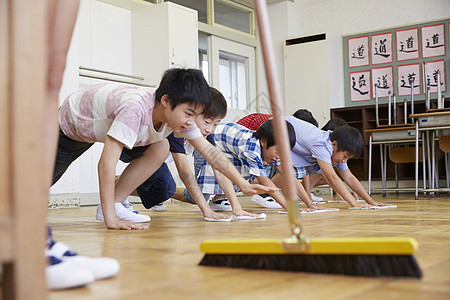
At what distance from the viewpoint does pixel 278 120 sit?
2.60 feet

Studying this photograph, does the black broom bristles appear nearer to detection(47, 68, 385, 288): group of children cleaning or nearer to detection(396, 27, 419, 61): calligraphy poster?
detection(47, 68, 385, 288): group of children cleaning

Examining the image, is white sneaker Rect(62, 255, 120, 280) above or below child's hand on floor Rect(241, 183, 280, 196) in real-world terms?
below

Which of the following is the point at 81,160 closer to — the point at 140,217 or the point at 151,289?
the point at 140,217

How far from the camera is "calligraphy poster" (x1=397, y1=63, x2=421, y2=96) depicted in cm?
588

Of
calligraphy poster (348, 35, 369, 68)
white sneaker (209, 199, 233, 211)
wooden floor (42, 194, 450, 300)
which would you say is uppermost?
calligraphy poster (348, 35, 369, 68)

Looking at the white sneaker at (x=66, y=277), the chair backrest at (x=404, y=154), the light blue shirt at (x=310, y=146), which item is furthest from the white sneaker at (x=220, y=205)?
the chair backrest at (x=404, y=154)

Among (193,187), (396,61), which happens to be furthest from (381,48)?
(193,187)

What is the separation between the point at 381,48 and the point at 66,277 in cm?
596

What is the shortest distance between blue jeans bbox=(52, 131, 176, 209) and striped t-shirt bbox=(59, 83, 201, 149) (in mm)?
131

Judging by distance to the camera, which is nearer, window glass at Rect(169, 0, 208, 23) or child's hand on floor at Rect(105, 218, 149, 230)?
child's hand on floor at Rect(105, 218, 149, 230)

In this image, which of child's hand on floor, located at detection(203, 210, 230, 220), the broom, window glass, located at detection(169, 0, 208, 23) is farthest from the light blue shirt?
window glass, located at detection(169, 0, 208, 23)

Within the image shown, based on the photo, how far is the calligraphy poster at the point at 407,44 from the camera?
590cm

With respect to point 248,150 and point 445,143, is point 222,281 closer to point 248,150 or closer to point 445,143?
point 248,150

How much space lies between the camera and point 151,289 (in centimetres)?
68
